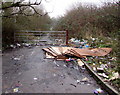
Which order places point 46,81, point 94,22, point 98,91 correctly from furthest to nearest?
point 94,22 < point 46,81 < point 98,91

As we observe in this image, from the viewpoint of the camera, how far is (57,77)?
3617mm

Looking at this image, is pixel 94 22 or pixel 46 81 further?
pixel 94 22

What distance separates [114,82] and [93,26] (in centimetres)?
951

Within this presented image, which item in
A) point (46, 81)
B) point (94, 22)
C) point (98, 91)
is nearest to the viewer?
point (98, 91)

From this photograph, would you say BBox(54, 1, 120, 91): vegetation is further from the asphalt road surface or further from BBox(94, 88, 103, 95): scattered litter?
BBox(94, 88, 103, 95): scattered litter

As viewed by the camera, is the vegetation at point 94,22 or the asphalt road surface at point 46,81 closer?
the asphalt road surface at point 46,81

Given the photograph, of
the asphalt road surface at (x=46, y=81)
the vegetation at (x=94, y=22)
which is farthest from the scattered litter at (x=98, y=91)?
the vegetation at (x=94, y=22)

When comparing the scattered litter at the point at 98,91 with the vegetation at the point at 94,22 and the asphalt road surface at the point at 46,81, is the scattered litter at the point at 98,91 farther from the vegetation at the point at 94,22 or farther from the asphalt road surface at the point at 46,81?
the vegetation at the point at 94,22

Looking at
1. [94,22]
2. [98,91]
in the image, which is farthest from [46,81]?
[94,22]

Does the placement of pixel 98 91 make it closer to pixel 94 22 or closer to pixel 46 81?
pixel 46 81

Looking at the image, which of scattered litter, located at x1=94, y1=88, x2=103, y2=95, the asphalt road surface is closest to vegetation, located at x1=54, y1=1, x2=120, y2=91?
the asphalt road surface

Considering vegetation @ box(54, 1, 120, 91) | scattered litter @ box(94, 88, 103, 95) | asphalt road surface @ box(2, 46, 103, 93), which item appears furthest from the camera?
vegetation @ box(54, 1, 120, 91)

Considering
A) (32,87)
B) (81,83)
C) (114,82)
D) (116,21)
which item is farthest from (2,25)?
(116,21)

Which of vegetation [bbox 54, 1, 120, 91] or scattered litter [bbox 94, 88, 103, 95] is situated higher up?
vegetation [bbox 54, 1, 120, 91]
